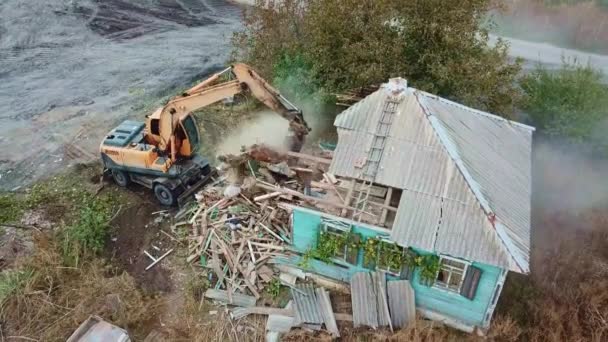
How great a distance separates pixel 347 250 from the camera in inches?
493

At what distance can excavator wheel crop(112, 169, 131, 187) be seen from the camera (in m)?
17.2

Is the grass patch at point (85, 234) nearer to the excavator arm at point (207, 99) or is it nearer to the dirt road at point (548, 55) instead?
the excavator arm at point (207, 99)

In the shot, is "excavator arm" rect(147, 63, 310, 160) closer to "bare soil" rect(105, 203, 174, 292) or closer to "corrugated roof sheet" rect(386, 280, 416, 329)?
"bare soil" rect(105, 203, 174, 292)

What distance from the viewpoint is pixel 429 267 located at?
1167cm

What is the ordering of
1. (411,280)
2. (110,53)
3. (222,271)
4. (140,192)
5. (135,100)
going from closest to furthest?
(411,280), (222,271), (140,192), (135,100), (110,53)

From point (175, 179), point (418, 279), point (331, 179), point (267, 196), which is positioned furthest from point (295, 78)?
point (418, 279)

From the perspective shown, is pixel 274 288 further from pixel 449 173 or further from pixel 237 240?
pixel 449 173

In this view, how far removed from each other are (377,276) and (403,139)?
12.0 feet

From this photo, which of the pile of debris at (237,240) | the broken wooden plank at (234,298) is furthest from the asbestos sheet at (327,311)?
the broken wooden plank at (234,298)

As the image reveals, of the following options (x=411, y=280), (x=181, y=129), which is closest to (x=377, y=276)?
(x=411, y=280)

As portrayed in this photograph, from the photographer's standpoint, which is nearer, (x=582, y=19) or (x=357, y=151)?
(x=357, y=151)

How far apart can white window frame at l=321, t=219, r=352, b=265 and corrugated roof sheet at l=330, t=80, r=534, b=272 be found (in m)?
1.28

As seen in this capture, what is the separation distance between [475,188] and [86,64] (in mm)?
22450

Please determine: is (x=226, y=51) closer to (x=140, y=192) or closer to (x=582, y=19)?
(x=140, y=192)
